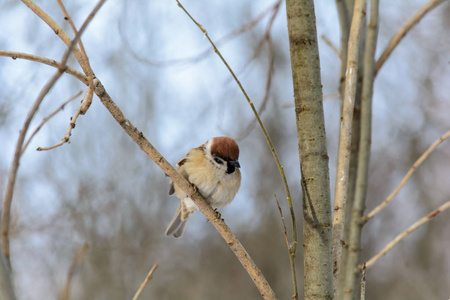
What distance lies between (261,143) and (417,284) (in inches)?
147

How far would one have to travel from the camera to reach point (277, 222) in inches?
350

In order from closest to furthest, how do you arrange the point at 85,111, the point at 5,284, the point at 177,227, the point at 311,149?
the point at 5,284, the point at 85,111, the point at 311,149, the point at 177,227

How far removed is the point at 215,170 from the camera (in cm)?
306

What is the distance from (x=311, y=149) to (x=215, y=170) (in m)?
1.69

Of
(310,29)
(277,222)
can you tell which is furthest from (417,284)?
(310,29)

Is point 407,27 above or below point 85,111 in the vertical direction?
above

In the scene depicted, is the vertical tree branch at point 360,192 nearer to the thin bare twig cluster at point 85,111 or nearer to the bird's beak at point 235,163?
the thin bare twig cluster at point 85,111

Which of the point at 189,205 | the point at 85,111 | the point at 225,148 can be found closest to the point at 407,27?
the point at 85,111

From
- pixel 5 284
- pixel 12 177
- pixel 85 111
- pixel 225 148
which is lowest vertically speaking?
pixel 5 284

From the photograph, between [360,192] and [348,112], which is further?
[348,112]

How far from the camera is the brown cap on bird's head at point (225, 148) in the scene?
3.06 meters

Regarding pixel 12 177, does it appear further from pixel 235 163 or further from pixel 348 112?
pixel 235 163

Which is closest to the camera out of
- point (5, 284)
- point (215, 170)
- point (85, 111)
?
point (5, 284)

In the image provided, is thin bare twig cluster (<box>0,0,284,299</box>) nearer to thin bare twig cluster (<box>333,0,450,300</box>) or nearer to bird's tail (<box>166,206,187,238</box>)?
thin bare twig cluster (<box>333,0,450,300</box>)
